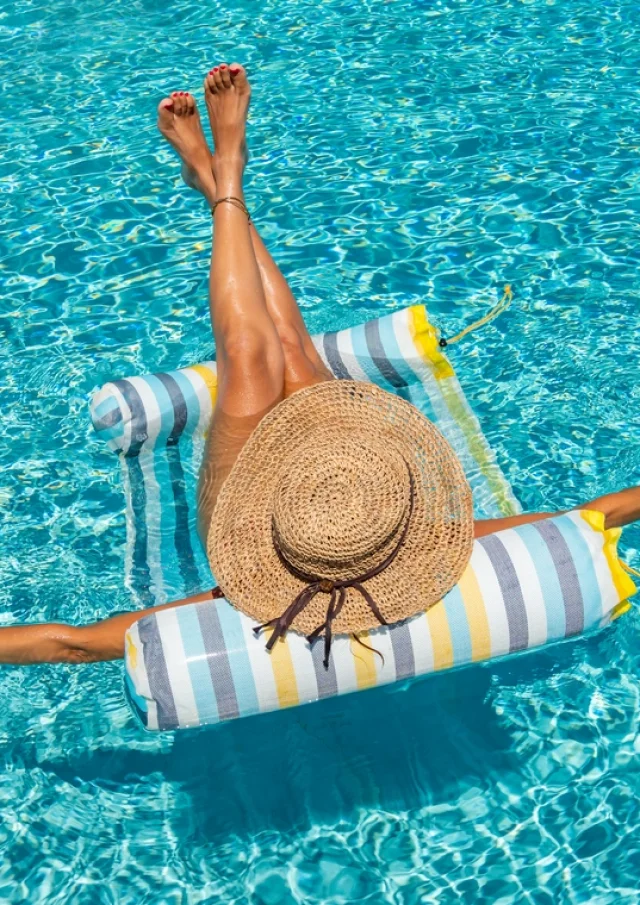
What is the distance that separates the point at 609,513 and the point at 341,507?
0.95 metres

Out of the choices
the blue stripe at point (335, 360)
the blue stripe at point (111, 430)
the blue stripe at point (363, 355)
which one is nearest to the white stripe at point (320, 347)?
the blue stripe at point (335, 360)

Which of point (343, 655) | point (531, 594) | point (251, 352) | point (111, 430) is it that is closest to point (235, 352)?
point (251, 352)

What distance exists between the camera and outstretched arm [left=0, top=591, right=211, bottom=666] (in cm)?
342

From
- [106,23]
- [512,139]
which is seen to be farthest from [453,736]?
[106,23]

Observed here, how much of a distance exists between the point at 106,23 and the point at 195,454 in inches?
188

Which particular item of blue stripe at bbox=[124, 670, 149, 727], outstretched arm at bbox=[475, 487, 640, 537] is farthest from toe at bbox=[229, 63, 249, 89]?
blue stripe at bbox=[124, 670, 149, 727]

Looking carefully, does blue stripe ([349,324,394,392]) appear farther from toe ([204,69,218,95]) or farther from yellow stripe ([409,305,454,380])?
toe ([204,69,218,95])

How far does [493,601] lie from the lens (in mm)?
3352

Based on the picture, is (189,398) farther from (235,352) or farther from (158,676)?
(158,676)

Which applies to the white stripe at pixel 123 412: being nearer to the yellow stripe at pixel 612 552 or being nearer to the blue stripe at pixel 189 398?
the blue stripe at pixel 189 398

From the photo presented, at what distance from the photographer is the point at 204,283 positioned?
603cm

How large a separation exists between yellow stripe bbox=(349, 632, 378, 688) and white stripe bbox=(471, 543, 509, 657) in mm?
352

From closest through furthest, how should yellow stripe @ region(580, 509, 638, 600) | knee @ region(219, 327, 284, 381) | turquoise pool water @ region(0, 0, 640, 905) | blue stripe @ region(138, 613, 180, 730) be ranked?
blue stripe @ region(138, 613, 180, 730)
yellow stripe @ region(580, 509, 638, 600)
turquoise pool water @ region(0, 0, 640, 905)
knee @ region(219, 327, 284, 381)

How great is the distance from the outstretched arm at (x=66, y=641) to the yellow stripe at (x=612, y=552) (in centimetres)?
115
